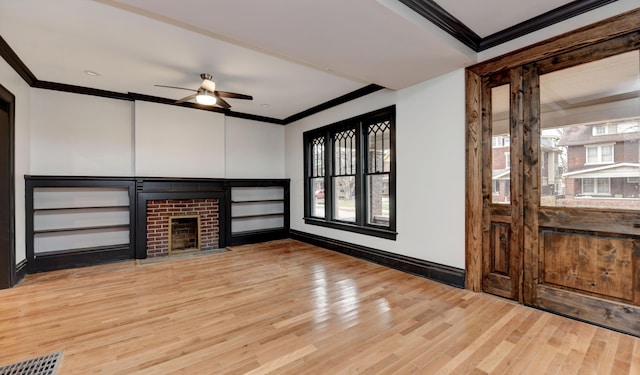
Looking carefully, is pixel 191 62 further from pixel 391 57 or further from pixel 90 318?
pixel 90 318

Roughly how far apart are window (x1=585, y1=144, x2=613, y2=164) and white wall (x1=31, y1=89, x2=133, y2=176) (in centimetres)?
628

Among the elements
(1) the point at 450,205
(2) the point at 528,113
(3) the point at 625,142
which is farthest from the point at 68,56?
(3) the point at 625,142

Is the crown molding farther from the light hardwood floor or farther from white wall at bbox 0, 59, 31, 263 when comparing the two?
white wall at bbox 0, 59, 31, 263

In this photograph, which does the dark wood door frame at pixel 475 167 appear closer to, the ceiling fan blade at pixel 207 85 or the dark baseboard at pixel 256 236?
the ceiling fan blade at pixel 207 85

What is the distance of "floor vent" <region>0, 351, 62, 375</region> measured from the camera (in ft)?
6.29

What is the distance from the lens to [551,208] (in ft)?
9.07

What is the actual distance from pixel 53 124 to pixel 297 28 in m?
4.35

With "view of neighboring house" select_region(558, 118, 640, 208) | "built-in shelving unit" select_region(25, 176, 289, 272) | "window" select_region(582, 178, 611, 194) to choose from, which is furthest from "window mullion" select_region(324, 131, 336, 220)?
"window" select_region(582, 178, 611, 194)

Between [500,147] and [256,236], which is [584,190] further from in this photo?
[256,236]

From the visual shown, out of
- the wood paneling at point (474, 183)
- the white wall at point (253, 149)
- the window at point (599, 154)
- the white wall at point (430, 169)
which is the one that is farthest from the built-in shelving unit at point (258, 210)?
the window at point (599, 154)

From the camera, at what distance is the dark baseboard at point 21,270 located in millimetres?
3684

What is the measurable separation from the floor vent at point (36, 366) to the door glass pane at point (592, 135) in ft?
14.2

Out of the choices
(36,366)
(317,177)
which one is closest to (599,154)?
(317,177)

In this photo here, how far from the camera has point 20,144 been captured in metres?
3.81
